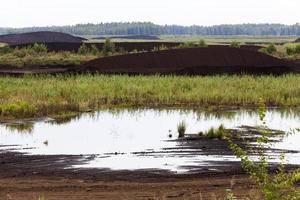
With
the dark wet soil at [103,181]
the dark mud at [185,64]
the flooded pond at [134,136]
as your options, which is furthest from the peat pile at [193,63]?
the dark wet soil at [103,181]

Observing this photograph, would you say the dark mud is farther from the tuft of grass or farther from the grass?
the tuft of grass

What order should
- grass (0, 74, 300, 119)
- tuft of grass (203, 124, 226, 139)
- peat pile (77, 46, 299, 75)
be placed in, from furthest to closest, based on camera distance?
peat pile (77, 46, 299, 75)
grass (0, 74, 300, 119)
tuft of grass (203, 124, 226, 139)

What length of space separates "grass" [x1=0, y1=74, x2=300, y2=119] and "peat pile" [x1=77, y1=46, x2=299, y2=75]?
318 inches

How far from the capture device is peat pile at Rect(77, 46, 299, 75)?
1883 inches

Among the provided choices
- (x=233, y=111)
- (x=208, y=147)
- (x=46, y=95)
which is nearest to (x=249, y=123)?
(x=233, y=111)

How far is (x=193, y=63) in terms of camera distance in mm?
49188

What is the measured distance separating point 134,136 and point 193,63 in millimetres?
28619

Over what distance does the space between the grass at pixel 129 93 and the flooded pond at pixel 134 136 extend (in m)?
1.91

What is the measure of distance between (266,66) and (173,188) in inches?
1465

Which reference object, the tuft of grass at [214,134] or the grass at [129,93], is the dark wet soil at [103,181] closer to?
the tuft of grass at [214,134]

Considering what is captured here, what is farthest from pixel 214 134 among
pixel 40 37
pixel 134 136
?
pixel 40 37

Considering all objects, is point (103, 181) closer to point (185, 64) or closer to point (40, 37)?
point (185, 64)

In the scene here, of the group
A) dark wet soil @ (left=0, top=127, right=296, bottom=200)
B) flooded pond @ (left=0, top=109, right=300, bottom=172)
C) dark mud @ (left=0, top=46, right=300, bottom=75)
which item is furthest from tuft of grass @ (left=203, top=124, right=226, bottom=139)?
dark mud @ (left=0, top=46, right=300, bottom=75)

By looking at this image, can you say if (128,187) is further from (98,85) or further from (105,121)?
(98,85)
